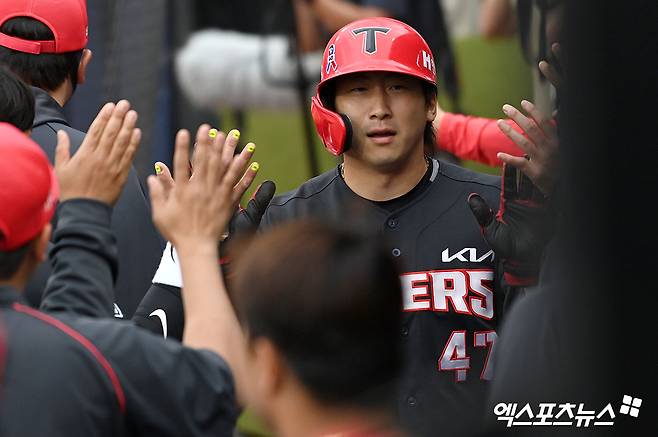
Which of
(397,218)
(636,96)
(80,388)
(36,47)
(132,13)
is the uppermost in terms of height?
(132,13)

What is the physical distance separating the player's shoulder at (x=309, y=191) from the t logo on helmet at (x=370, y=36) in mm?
376

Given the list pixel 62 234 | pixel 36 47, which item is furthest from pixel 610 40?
pixel 36 47

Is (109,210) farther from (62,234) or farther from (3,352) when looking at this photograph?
(3,352)

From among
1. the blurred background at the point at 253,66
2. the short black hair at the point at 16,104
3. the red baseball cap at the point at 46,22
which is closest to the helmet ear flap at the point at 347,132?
the red baseball cap at the point at 46,22

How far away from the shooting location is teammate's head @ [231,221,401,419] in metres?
1.45

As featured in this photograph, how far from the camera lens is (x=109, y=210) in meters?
2.03

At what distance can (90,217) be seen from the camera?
1.99 m

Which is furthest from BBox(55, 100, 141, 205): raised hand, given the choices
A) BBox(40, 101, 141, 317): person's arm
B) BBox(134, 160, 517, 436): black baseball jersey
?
BBox(134, 160, 517, 436): black baseball jersey

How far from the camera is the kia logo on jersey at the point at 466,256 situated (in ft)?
10.1

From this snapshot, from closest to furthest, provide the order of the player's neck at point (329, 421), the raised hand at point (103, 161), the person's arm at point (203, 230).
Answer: the player's neck at point (329, 421) < the person's arm at point (203, 230) < the raised hand at point (103, 161)

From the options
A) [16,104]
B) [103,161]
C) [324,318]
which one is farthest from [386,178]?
[324,318]

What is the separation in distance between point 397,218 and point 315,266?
5.74 ft

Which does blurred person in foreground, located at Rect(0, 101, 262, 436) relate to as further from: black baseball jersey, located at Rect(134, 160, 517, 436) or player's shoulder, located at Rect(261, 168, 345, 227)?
player's shoulder, located at Rect(261, 168, 345, 227)

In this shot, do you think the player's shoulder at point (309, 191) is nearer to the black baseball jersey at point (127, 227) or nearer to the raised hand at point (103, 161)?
the black baseball jersey at point (127, 227)
